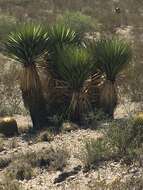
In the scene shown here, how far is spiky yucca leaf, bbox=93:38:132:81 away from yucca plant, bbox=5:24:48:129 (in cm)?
111

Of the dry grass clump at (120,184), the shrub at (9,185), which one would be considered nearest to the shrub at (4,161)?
the shrub at (9,185)

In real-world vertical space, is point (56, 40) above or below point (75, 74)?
above

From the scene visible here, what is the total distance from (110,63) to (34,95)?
63.5 inches

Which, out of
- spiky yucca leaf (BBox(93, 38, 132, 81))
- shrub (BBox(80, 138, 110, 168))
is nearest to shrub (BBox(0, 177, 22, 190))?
shrub (BBox(80, 138, 110, 168))

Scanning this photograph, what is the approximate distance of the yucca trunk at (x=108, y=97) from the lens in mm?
10422

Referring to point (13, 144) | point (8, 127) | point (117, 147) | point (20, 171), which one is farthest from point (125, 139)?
point (8, 127)

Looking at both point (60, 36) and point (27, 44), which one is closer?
point (27, 44)

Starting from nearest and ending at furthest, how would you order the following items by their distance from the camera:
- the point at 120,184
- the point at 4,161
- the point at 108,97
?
1. the point at 120,184
2. the point at 4,161
3. the point at 108,97

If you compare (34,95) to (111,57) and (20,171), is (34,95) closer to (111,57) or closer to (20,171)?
(111,57)

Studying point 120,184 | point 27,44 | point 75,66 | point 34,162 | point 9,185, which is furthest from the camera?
point 27,44

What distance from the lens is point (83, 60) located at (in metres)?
9.91

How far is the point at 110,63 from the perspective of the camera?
10.3m

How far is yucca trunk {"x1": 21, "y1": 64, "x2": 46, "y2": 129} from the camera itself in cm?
1025

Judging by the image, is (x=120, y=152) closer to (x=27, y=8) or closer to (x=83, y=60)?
(x=83, y=60)
